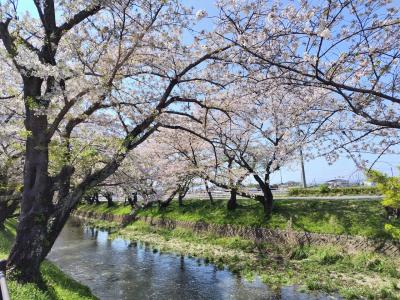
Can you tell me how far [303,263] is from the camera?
1806 centimetres

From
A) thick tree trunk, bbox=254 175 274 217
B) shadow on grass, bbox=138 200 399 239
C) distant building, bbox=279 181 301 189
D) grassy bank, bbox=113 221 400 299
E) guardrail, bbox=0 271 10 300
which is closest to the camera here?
guardrail, bbox=0 271 10 300

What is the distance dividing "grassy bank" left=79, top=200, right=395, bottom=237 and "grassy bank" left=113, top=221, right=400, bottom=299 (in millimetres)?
1378

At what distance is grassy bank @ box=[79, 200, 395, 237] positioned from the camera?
19.0 metres

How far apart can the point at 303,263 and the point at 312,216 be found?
4.38 m

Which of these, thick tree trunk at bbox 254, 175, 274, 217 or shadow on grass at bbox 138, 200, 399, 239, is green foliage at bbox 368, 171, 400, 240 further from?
thick tree trunk at bbox 254, 175, 274, 217

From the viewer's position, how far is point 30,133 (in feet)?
30.1

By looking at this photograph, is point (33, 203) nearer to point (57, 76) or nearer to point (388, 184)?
point (57, 76)

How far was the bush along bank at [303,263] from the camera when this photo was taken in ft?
47.0

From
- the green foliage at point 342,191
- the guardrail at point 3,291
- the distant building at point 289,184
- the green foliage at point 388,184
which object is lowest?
the guardrail at point 3,291

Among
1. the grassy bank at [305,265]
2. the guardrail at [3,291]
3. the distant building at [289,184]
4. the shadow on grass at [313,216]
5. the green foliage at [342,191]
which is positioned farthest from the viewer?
the distant building at [289,184]

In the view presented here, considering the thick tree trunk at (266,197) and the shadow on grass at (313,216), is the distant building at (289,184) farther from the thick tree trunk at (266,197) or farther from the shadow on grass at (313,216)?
the thick tree trunk at (266,197)

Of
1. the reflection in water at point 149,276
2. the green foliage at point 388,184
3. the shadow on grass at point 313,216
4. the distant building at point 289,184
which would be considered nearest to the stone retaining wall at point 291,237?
the shadow on grass at point 313,216

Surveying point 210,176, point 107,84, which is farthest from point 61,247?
point 107,84

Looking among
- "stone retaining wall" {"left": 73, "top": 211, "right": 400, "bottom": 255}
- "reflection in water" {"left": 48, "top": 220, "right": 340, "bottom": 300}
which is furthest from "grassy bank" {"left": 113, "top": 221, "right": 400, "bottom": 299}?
"reflection in water" {"left": 48, "top": 220, "right": 340, "bottom": 300}
